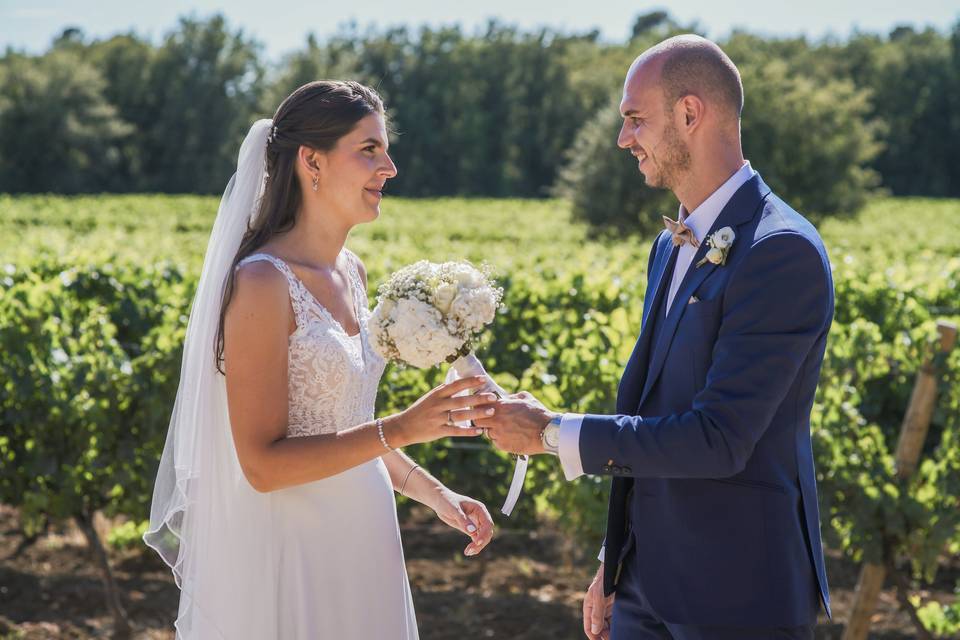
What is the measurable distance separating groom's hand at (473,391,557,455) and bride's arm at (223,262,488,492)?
58 millimetres

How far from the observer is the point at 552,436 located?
115 inches

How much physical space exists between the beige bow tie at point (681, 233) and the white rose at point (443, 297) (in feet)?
2.15

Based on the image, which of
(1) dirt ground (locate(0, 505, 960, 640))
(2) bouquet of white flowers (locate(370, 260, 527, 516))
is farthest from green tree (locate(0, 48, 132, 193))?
(2) bouquet of white flowers (locate(370, 260, 527, 516))

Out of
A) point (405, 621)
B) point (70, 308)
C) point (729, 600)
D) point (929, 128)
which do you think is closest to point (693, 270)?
point (729, 600)

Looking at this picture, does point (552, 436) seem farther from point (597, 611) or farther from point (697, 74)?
point (697, 74)

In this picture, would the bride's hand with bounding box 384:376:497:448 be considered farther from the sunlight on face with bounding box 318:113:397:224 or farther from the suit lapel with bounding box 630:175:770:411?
the sunlight on face with bounding box 318:113:397:224

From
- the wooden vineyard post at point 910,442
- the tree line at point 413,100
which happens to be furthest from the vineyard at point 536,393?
the tree line at point 413,100

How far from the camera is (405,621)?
3512 millimetres

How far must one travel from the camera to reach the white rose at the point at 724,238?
9.27 ft

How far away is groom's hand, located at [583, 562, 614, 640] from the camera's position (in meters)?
3.32

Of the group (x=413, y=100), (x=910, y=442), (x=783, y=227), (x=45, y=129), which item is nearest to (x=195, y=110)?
(x=45, y=129)

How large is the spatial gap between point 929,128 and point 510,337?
276ft

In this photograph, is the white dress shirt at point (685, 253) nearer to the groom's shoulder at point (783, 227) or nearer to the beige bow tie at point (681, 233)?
the beige bow tie at point (681, 233)

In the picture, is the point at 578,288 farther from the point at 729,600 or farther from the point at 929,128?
the point at 929,128
